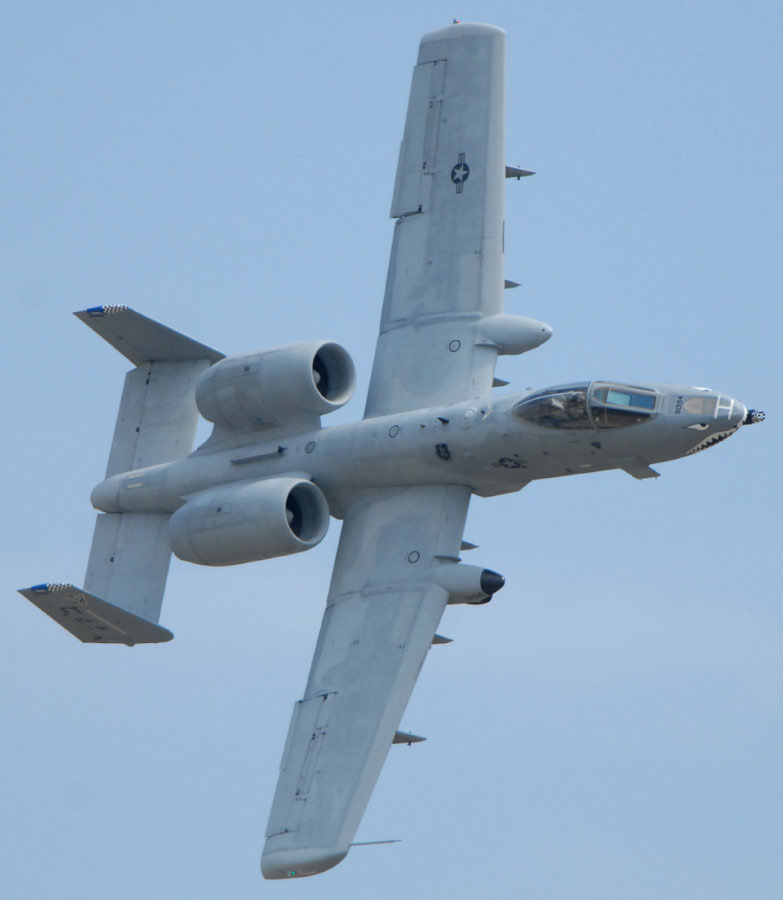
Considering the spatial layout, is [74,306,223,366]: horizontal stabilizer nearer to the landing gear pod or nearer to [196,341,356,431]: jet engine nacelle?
[196,341,356,431]: jet engine nacelle

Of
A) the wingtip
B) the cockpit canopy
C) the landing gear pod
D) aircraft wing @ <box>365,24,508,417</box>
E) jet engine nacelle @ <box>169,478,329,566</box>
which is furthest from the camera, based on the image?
aircraft wing @ <box>365,24,508,417</box>

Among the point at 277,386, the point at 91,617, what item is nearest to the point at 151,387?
the point at 277,386

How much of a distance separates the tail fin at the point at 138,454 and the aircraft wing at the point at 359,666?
4093mm

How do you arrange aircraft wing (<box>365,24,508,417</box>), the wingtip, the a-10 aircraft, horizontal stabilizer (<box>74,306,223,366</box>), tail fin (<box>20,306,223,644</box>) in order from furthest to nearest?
horizontal stabilizer (<box>74,306,223,366</box>) → tail fin (<box>20,306,223,644</box>) → aircraft wing (<box>365,24,508,417</box>) → the a-10 aircraft → the wingtip

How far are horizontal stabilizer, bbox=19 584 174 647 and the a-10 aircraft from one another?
5cm

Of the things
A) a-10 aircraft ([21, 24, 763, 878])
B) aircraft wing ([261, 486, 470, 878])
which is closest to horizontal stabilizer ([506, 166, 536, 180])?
a-10 aircraft ([21, 24, 763, 878])

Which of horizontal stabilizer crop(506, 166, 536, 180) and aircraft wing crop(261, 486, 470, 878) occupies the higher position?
horizontal stabilizer crop(506, 166, 536, 180)

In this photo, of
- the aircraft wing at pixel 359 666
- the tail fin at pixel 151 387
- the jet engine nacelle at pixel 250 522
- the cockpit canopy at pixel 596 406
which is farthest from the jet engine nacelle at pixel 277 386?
the cockpit canopy at pixel 596 406

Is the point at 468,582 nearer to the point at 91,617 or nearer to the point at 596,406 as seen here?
the point at 596,406

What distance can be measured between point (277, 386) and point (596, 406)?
6.58 m

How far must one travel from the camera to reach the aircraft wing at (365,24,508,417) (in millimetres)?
42375

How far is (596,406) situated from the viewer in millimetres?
38906

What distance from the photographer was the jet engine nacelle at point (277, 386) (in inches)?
1651

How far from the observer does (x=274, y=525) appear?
4081 cm
